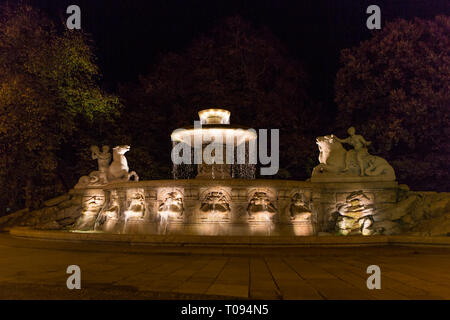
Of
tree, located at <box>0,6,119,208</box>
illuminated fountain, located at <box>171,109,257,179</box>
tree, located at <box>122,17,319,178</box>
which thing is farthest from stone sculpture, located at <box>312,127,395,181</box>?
tree, located at <box>0,6,119,208</box>

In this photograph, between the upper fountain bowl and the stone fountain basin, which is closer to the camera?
the stone fountain basin

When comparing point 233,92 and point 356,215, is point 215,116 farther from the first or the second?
point 233,92

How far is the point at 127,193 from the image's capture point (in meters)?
11.6

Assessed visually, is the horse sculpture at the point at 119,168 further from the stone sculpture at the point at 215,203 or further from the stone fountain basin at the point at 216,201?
the stone sculpture at the point at 215,203

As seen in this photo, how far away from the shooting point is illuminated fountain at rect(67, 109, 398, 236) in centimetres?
1020

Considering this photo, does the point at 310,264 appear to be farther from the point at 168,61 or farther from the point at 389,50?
the point at 168,61

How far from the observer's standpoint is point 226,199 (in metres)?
10.3

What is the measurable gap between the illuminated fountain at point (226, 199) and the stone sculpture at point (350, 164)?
1.3 inches

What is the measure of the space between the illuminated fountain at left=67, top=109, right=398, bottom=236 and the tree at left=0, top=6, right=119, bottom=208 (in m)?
4.95

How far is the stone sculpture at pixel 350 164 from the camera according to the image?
1221cm

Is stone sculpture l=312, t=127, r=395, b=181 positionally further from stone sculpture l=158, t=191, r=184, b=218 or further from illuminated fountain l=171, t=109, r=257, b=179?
stone sculpture l=158, t=191, r=184, b=218

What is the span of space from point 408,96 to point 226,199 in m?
15.4

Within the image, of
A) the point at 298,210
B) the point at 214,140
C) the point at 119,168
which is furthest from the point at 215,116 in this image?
the point at 298,210

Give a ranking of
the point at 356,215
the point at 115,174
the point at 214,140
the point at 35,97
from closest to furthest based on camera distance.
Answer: the point at 356,215
the point at 214,140
the point at 115,174
the point at 35,97
